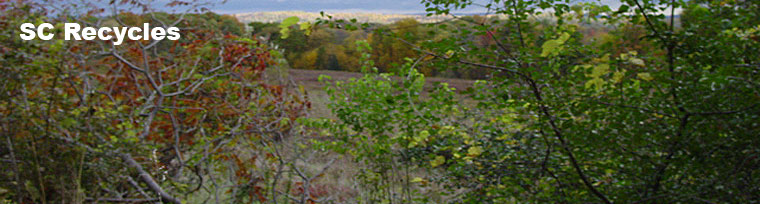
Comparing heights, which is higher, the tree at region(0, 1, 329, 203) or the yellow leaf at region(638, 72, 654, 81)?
the yellow leaf at region(638, 72, 654, 81)

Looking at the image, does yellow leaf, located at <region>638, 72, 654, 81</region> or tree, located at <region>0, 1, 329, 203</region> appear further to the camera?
tree, located at <region>0, 1, 329, 203</region>

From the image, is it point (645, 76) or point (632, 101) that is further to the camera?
point (632, 101)

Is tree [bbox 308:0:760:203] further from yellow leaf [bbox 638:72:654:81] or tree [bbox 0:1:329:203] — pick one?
tree [bbox 0:1:329:203]

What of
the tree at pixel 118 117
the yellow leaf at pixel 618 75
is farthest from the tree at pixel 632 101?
the tree at pixel 118 117

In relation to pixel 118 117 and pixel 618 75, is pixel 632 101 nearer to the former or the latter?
pixel 618 75

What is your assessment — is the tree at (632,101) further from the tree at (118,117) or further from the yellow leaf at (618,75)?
the tree at (118,117)

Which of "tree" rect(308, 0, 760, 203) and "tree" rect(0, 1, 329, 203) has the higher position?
"tree" rect(308, 0, 760, 203)

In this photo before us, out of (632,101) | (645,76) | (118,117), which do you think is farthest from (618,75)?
(118,117)

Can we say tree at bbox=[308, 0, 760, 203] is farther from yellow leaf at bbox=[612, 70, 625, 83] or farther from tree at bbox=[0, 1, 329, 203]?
tree at bbox=[0, 1, 329, 203]

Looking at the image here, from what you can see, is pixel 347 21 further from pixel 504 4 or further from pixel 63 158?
pixel 63 158

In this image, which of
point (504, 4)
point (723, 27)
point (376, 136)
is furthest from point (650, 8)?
point (376, 136)

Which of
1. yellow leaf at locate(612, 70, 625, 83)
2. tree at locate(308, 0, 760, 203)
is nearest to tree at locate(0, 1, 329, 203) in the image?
tree at locate(308, 0, 760, 203)

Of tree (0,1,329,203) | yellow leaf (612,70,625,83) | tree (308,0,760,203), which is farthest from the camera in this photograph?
tree (0,1,329,203)

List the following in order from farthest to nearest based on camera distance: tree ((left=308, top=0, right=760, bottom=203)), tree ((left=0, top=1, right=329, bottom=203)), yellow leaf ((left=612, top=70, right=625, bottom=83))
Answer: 1. tree ((left=0, top=1, right=329, bottom=203))
2. yellow leaf ((left=612, top=70, right=625, bottom=83))
3. tree ((left=308, top=0, right=760, bottom=203))
